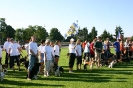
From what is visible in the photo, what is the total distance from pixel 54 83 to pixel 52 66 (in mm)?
2742

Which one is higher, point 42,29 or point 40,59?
point 42,29

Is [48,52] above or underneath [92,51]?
underneath

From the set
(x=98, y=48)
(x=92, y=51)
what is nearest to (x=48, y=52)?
(x=98, y=48)

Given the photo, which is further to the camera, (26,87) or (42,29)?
(42,29)

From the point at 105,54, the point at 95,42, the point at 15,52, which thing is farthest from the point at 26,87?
the point at 105,54

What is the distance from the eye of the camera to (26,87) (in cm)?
974

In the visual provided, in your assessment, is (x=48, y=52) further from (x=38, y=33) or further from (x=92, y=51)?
(x=38, y=33)

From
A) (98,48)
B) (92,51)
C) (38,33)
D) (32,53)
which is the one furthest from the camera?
(38,33)

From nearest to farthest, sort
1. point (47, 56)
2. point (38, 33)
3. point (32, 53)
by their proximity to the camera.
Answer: point (32, 53), point (47, 56), point (38, 33)

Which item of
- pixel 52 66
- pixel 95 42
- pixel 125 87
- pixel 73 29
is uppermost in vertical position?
pixel 73 29

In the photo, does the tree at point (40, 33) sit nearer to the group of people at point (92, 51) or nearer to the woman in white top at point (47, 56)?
the group of people at point (92, 51)

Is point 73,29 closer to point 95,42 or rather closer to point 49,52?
point 95,42

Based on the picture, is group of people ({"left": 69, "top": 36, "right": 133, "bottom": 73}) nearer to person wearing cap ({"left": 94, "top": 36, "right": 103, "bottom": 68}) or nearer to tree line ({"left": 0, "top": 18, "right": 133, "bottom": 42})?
person wearing cap ({"left": 94, "top": 36, "right": 103, "bottom": 68})

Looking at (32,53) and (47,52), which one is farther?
(47,52)
